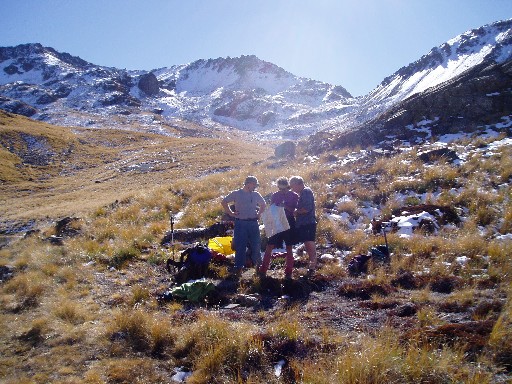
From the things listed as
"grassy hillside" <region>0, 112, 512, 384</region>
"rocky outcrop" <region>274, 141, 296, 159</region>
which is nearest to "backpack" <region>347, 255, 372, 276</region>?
"grassy hillside" <region>0, 112, 512, 384</region>

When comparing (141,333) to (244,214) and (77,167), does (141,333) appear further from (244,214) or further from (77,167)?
(77,167)

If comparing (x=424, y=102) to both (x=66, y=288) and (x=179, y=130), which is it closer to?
(x=66, y=288)

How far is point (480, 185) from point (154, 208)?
11.3 metres

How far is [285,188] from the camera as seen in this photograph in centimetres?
755

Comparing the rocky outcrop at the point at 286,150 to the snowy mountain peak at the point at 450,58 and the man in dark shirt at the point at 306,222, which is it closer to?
the man in dark shirt at the point at 306,222

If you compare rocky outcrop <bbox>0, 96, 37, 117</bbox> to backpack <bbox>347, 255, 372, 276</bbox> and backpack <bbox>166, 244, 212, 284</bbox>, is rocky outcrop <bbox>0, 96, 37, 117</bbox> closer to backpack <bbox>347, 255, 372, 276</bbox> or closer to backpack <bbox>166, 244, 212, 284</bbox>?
backpack <bbox>166, 244, 212, 284</bbox>

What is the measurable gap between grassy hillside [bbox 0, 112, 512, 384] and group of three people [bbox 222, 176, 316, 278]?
0.43 metres

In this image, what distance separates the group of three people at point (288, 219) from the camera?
7340 millimetres

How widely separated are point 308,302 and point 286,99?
163 metres

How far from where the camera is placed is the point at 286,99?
536 feet

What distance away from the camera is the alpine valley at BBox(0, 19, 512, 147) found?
758 inches

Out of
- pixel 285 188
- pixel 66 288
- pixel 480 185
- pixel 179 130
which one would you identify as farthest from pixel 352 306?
pixel 179 130

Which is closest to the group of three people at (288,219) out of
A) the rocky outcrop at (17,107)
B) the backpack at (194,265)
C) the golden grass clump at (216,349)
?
the backpack at (194,265)

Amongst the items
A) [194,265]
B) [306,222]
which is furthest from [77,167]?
[306,222]
